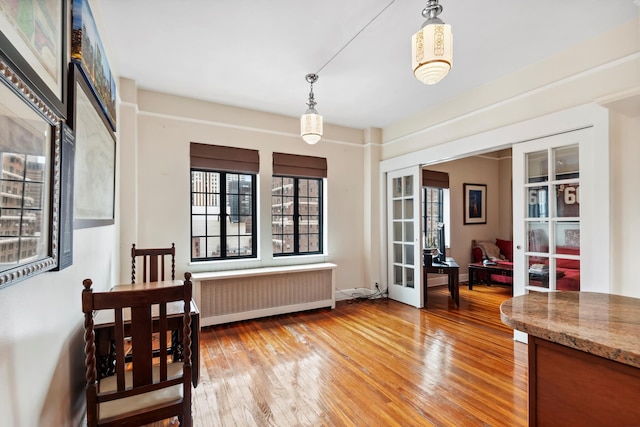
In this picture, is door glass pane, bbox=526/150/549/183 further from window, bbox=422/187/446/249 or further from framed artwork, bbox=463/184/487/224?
framed artwork, bbox=463/184/487/224

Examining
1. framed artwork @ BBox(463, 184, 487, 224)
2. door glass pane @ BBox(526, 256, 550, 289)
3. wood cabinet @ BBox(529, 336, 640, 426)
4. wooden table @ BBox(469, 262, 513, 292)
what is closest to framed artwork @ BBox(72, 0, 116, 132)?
wood cabinet @ BBox(529, 336, 640, 426)

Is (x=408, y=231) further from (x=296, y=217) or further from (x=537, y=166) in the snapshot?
(x=537, y=166)

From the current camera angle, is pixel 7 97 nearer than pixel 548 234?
Yes

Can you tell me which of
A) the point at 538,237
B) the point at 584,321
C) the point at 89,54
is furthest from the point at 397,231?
the point at 89,54

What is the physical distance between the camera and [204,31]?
249 cm

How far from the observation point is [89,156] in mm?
1799

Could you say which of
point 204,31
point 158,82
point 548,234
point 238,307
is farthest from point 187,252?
point 548,234

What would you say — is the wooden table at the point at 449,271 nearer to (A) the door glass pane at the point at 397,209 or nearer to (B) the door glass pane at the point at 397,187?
(A) the door glass pane at the point at 397,209

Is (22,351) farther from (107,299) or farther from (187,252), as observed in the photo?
(187,252)

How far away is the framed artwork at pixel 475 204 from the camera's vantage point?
20.7 feet

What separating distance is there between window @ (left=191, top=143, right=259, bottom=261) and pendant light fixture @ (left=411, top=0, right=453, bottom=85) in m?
2.90

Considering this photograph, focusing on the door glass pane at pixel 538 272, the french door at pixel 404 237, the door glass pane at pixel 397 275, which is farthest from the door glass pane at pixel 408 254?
the door glass pane at pixel 538 272

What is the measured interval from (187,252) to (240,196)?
1.04 metres

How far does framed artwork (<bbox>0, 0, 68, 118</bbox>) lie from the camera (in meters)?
0.88
